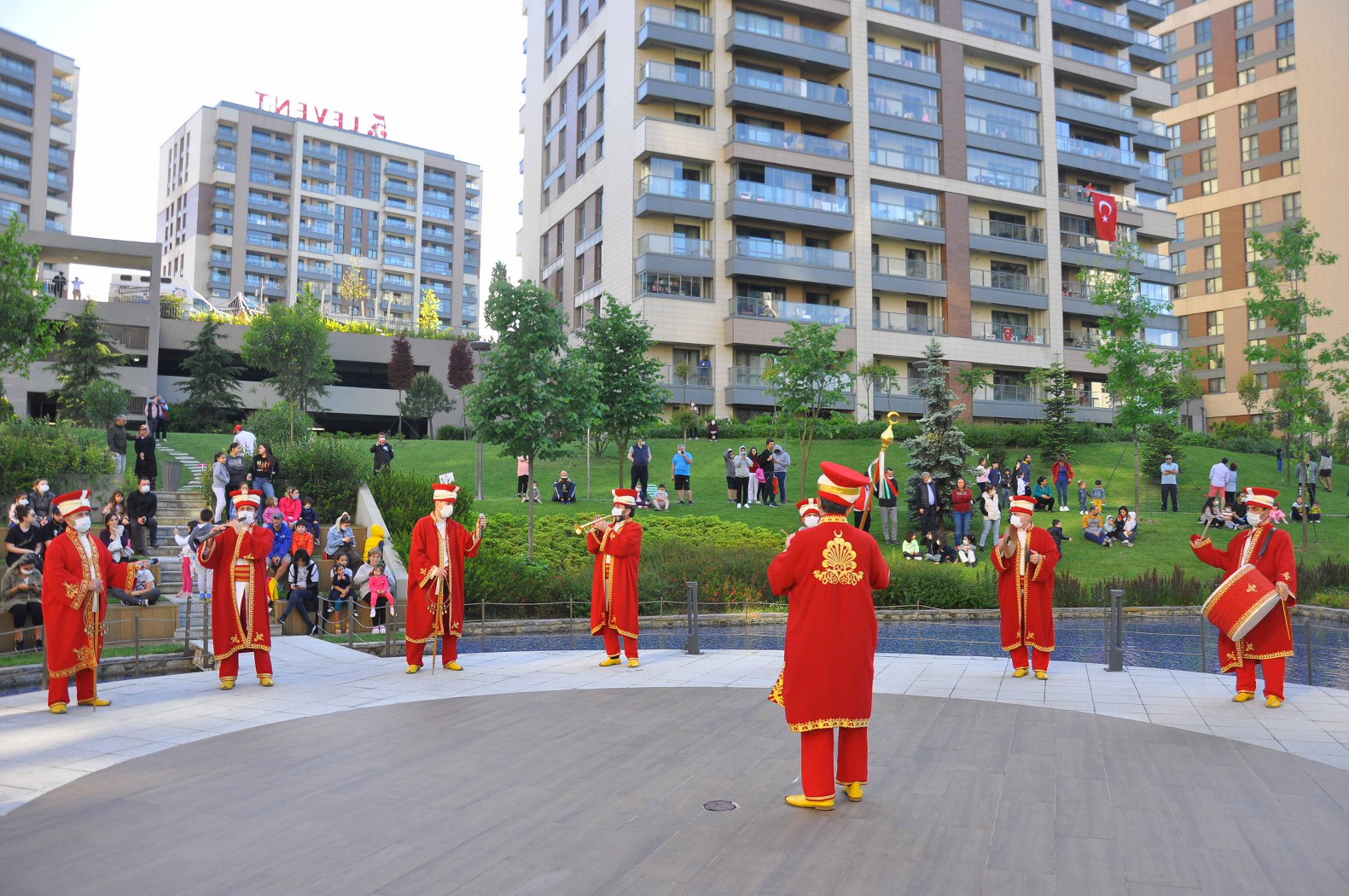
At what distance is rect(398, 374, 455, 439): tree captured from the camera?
50469 mm

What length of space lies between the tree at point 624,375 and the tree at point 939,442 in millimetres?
7756

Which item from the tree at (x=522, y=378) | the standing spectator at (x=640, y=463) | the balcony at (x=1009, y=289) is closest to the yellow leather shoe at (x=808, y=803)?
the tree at (x=522, y=378)

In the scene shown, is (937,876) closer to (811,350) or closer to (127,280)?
(811,350)

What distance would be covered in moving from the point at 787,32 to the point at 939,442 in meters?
28.0

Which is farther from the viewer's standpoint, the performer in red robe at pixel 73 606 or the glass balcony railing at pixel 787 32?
the glass balcony railing at pixel 787 32

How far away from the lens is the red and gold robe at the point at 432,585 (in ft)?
37.1

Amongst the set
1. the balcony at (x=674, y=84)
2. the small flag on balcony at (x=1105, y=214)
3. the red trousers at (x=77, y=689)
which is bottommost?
the red trousers at (x=77, y=689)

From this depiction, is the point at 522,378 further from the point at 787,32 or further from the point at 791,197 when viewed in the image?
the point at 787,32

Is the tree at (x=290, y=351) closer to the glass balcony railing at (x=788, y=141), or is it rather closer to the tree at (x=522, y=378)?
the glass balcony railing at (x=788, y=141)

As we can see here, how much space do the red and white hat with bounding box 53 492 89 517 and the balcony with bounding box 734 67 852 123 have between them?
40856mm

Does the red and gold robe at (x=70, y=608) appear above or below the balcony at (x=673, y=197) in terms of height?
below

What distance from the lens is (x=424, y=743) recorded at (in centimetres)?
785

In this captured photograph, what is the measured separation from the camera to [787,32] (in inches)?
1886

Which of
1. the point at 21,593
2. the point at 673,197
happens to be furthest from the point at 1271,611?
the point at 673,197
